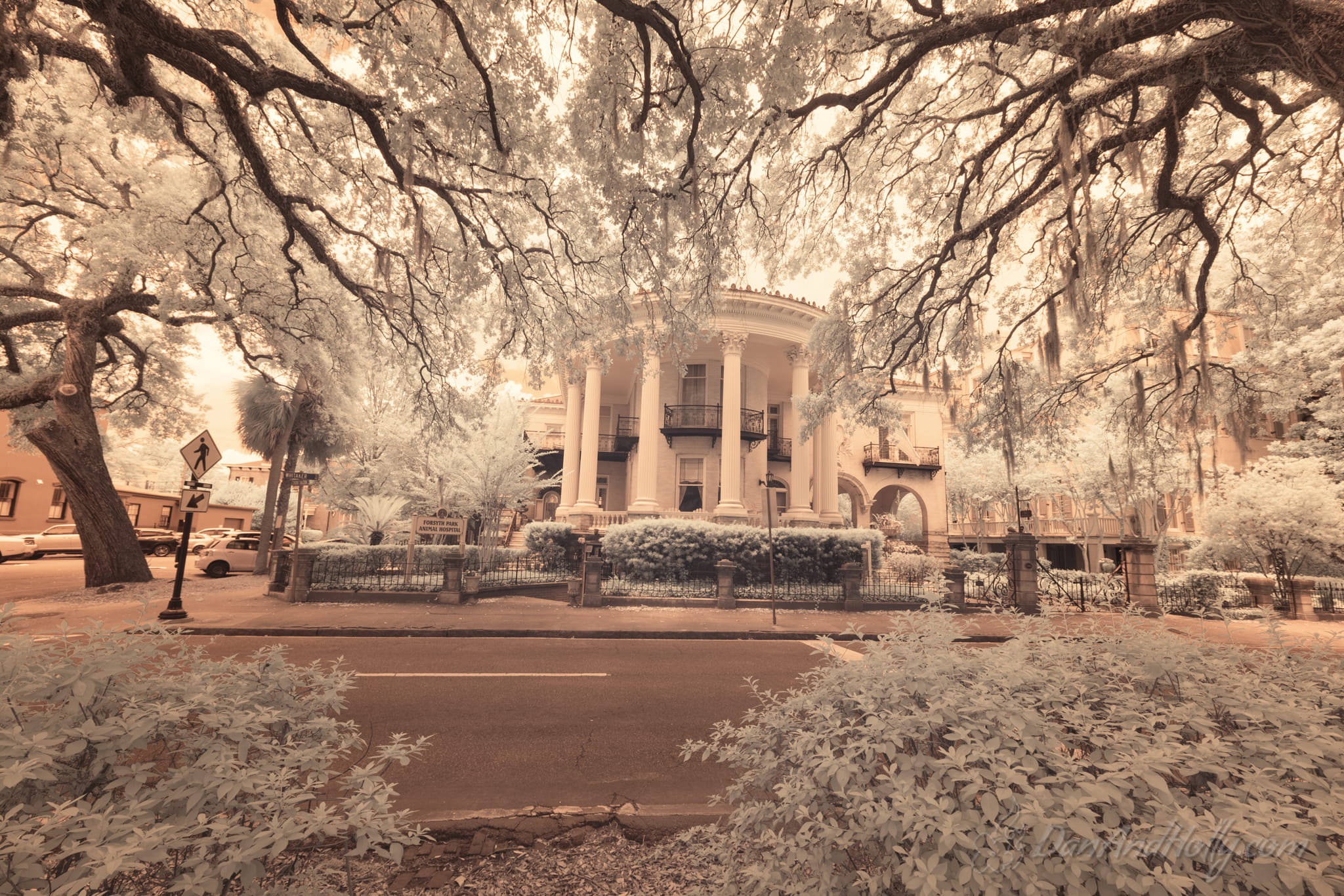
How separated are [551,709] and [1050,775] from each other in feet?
17.4

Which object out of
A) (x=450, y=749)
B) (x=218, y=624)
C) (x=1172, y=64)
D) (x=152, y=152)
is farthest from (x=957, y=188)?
(x=152, y=152)

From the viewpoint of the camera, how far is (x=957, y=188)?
1051cm

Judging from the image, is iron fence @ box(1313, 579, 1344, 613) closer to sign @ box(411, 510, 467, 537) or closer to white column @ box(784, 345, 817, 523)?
white column @ box(784, 345, 817, 523)

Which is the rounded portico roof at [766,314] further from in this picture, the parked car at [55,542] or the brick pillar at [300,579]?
the parked car at [55,542]

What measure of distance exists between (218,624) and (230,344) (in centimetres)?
1058

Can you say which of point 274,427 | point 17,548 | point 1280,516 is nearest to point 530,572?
point 274,427

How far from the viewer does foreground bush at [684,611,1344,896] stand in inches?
63.6

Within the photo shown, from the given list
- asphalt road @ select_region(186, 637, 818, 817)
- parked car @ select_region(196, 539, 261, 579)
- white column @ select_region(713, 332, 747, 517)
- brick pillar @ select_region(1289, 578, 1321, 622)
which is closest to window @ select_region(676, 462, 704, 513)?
white column @ select_region(713, 332, 747, 517)

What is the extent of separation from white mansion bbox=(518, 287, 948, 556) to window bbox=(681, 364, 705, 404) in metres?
0.05

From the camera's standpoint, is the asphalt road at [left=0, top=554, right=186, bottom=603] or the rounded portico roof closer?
the asphalt road at [left=0, top=554, right=186, bottom=603]

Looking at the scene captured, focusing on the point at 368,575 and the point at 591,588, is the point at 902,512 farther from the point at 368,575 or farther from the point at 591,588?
the point at 368,575

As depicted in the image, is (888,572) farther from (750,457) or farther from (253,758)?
(253,758)

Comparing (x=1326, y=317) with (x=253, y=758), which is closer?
(x=253, y=758)

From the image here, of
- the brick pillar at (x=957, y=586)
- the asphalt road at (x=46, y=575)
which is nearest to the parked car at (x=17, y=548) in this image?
the asphalt road at (x=46, y=575)
